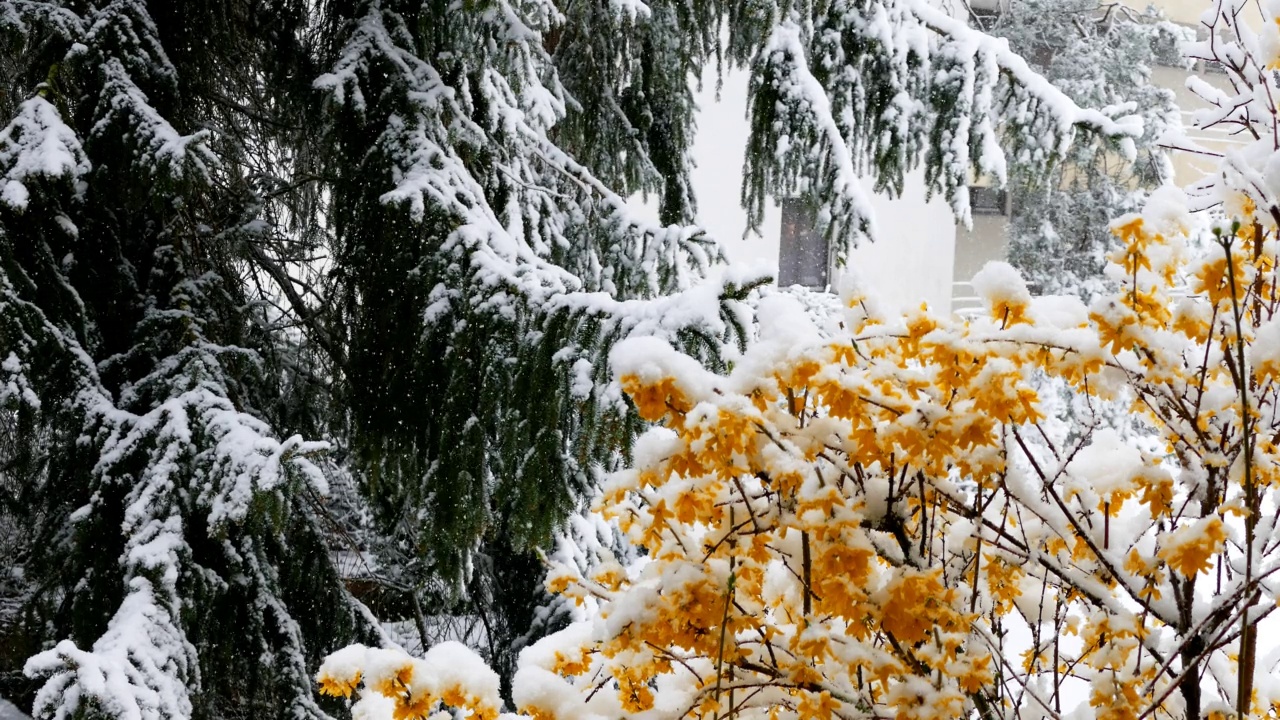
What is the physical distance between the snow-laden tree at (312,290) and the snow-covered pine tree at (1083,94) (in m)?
6.38

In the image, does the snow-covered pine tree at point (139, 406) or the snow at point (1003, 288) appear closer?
the snow at point (1003, 288)

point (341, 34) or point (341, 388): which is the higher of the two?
point (341, 34)

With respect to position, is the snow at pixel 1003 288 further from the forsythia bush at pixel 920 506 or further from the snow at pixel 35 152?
the snow at pixel 35 152

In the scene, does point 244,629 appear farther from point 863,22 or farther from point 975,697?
point 863,22

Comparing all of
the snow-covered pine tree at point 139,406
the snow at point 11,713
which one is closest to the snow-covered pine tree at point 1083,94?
the snow-covered pine tree at point 139,406

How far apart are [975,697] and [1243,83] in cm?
106

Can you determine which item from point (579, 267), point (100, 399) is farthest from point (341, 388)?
point (579, 267)

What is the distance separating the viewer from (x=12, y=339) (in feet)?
6.35

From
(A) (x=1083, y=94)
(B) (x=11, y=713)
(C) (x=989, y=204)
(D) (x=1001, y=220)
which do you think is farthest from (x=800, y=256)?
(B) (x=11, y=713)

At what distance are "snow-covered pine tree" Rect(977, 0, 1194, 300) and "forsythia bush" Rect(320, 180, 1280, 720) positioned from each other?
8051mm

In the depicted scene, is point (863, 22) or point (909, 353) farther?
point (863, 22)

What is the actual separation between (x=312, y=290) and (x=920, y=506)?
7.73 feet

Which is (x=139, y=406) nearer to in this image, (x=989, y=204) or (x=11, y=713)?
(x=11, y=713)

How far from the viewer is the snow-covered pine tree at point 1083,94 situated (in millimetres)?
8953
